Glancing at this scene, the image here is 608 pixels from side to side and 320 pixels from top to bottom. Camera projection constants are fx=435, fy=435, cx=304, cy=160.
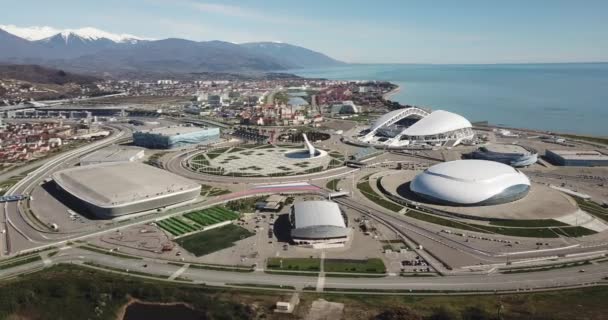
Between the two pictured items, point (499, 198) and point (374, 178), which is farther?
point (374, 178)

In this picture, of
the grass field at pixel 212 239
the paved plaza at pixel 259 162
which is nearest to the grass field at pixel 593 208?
the paved plaza at pixel 259 162

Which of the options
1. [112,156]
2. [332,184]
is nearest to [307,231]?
[332,184]

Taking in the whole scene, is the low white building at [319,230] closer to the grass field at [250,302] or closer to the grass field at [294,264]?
the grass field at [294,264]

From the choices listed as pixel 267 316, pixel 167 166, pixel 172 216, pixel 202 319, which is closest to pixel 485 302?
pixel 267 316

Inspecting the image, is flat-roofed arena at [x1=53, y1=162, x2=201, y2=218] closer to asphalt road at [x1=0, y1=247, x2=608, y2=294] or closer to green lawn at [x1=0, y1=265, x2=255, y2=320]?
asphalt road at [x1=0, y1=247, x2=608, y2=294]

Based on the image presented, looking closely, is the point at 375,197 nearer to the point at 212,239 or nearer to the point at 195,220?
the point at 212,239

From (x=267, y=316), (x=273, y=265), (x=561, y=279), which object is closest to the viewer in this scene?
(x=267, y=316)

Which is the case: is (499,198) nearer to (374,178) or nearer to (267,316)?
(374,178)
